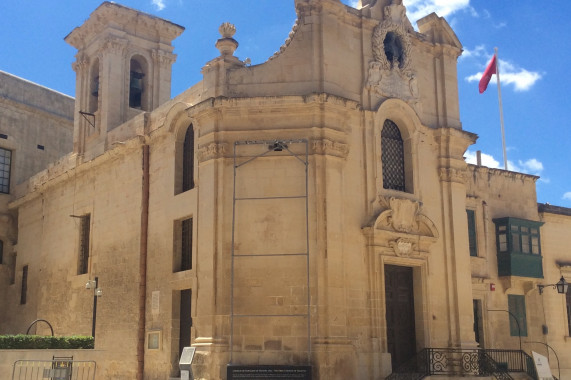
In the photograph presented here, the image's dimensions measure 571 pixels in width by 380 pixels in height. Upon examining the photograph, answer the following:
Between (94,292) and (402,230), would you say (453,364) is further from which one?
(94,292)

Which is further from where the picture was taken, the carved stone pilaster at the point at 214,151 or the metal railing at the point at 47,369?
the metal railing at the point at 47,369

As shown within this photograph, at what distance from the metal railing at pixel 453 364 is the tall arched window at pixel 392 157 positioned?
488 centimetres

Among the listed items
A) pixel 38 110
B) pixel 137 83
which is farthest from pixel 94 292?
pixel 38 110

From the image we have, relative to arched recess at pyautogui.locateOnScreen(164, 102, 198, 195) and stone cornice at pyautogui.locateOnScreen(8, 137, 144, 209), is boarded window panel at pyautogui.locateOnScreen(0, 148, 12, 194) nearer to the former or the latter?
stone cornice at pyautogui.locateOnScreen(8, 137, 144, 209)

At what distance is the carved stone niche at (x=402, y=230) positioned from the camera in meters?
19.9

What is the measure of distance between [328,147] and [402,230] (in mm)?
3369

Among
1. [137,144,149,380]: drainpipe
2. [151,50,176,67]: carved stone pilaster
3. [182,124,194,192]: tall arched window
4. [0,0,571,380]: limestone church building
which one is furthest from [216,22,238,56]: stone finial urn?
[151,50,176,67]: carved stone pilaster

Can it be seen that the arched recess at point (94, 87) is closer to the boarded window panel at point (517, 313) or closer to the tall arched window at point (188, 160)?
the tall arched window at point (188, 160)

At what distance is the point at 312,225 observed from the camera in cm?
1886

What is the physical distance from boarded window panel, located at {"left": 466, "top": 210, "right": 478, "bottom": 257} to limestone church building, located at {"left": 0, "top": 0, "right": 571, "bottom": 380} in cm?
17

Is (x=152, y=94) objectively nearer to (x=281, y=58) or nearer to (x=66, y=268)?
(x=66, y=268)

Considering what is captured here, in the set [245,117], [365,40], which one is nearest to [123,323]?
[245,117]

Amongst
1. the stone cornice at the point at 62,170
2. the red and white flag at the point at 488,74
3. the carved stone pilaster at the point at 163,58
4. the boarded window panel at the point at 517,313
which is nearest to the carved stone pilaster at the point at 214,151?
the stone cornice at the point at 62,170

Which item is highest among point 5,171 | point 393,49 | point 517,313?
point 393,49
